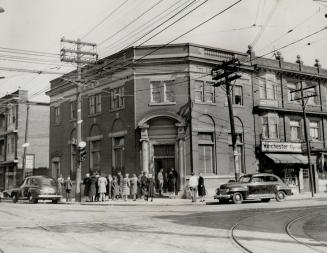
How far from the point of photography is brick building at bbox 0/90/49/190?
45594 mm

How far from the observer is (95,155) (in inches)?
1284

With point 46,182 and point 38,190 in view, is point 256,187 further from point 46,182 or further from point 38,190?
point 38,190

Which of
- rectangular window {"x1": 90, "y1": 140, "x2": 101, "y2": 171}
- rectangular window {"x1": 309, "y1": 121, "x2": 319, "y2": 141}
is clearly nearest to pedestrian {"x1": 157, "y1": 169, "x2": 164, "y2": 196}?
rectangular window {"x1": 90, "y1": 140, "x2": 101, "y2": 171}

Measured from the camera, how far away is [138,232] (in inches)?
432

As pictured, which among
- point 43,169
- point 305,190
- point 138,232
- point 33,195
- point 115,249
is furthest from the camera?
point 43,169

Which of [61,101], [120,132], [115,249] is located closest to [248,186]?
[120,132]

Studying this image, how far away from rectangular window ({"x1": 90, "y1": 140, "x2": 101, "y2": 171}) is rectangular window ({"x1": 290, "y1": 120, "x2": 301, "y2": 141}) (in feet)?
50.0

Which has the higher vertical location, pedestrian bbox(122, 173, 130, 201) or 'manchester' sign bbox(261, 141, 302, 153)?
'manchester' sign bbox(261, 141, 302, 153)

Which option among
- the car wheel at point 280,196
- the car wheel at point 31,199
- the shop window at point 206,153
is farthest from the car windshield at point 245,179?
the car wheel at point 31,199

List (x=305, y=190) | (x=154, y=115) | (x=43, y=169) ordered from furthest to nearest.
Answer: (x=43, y=169), (x=305, y=190), (x=154, y=115)

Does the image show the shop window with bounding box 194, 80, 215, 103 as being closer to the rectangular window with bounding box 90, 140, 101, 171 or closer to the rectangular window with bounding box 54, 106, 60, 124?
the rectangular window with bounding box 90, 140, 101, 171

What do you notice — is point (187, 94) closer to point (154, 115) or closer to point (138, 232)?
point (154, 115)

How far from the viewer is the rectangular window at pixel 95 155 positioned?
32219 millimetres

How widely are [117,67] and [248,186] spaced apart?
13.1m
